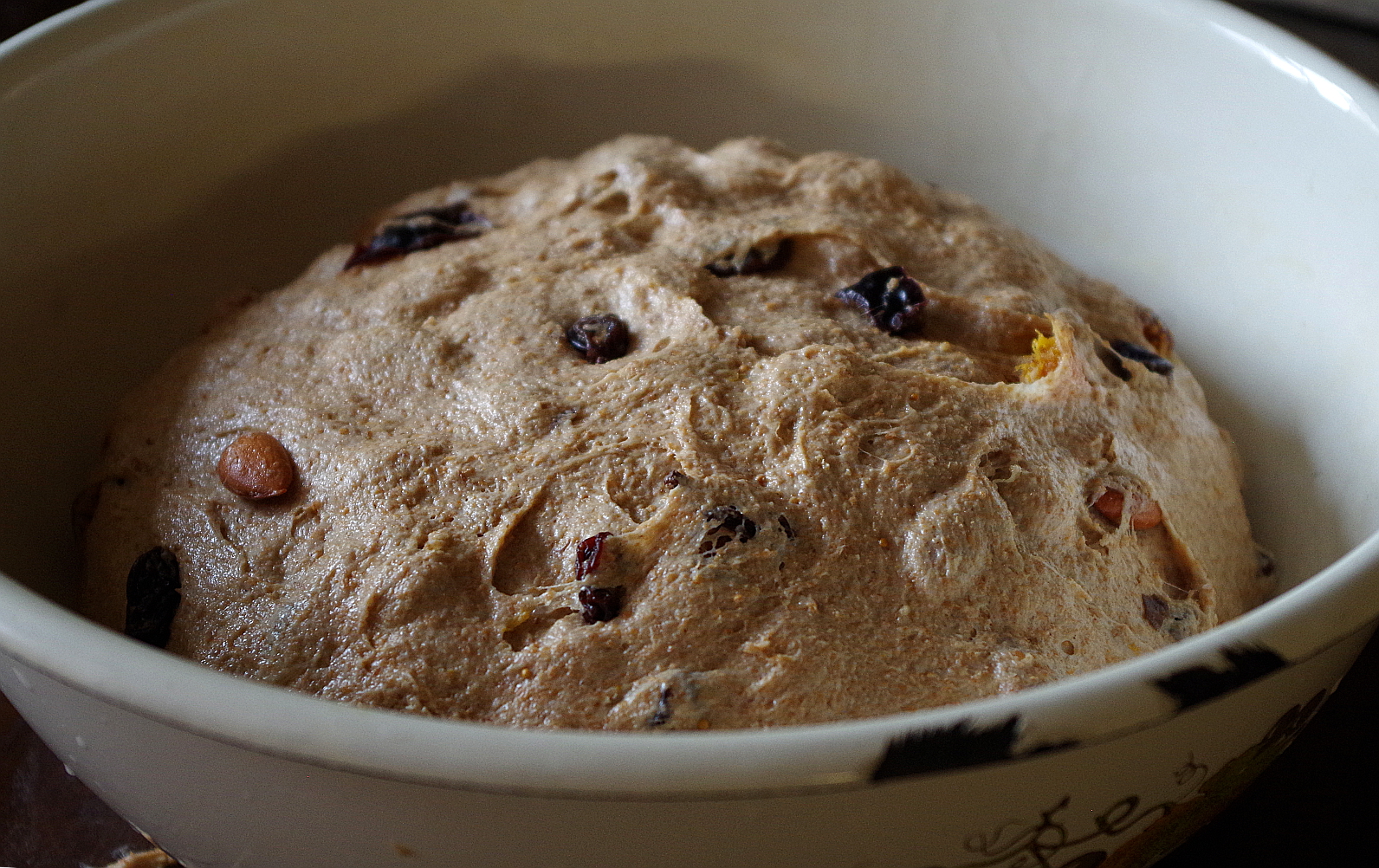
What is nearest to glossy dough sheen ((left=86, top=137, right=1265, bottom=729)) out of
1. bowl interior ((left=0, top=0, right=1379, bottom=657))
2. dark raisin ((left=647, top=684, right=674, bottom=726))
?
A: dark raisin ((left=647, top=684, right=674, bottom=726))

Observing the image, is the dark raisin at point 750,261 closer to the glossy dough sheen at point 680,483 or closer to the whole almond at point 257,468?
the glossy dough sheen at point 680,483

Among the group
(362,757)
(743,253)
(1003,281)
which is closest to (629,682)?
(362,757)

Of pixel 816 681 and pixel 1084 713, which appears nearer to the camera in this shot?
pixel 1084 713

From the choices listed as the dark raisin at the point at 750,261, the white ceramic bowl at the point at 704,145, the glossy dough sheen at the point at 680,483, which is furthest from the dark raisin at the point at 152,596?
the dark raisin at the point at 750,261

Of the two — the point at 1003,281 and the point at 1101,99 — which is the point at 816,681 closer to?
the point at 1003,281

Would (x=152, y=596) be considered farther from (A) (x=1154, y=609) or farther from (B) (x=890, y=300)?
(A) (x=1154, y=609)

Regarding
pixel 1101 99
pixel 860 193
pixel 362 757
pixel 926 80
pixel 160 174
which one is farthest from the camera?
pixel 926 80

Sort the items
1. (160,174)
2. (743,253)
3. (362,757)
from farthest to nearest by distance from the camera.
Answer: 1. (160,174)
2. (743,253)
3. (362,757)
